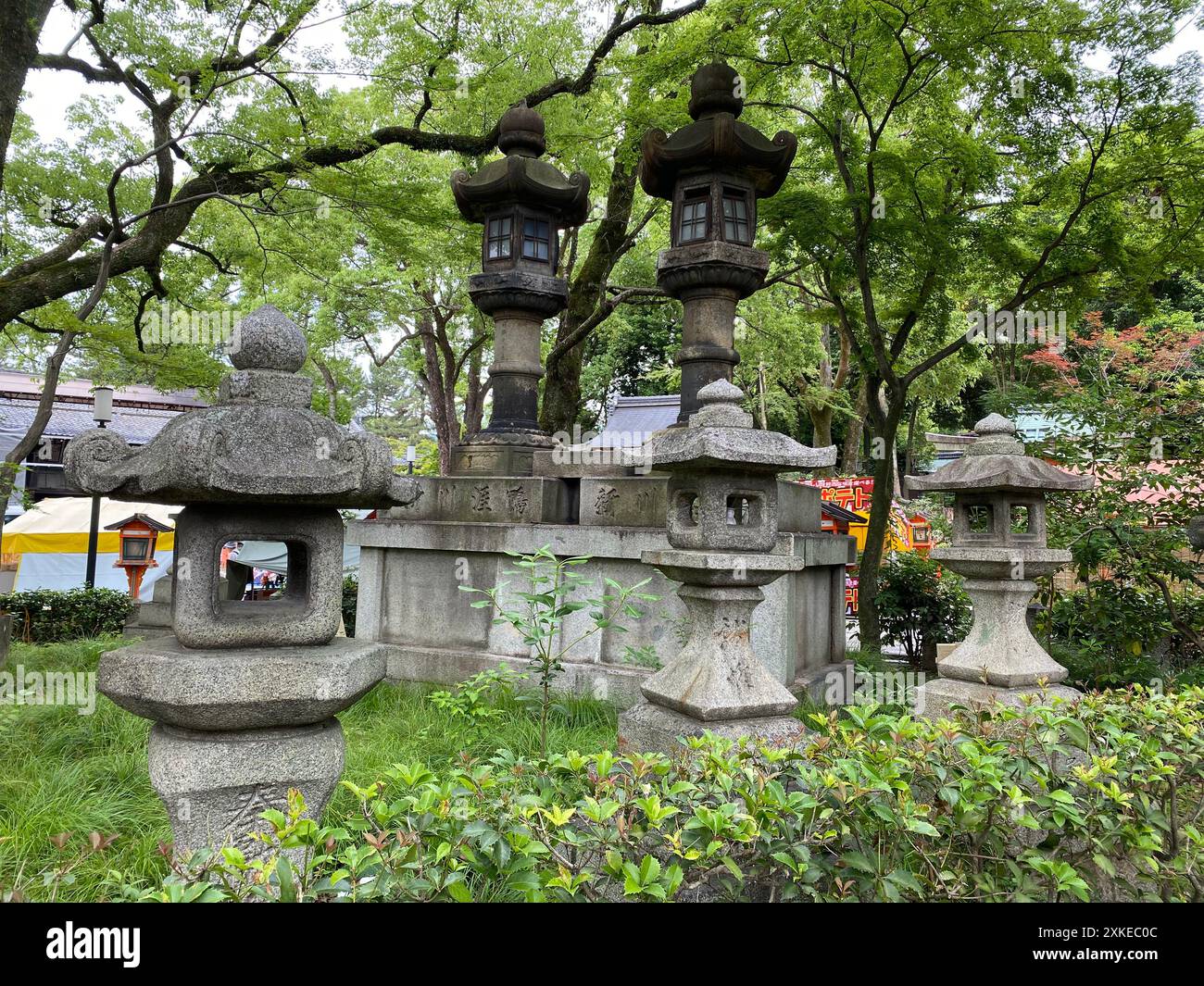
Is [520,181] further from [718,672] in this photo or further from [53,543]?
[53,543]

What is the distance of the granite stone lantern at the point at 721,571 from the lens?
3.81m

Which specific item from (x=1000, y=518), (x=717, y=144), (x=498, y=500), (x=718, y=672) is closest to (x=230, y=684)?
(x=718, y=672)

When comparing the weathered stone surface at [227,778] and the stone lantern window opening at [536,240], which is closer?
the weathered stone surface at [227,778]

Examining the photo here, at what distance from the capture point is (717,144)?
6434mm

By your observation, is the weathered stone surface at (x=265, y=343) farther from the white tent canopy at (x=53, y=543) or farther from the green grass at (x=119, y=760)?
the white tent canopy at (x=53, y=543)

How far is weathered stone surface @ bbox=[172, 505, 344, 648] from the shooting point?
283 cm

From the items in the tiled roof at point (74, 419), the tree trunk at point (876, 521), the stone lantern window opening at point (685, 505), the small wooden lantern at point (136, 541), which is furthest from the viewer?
the tiled roof at point (74, 419)

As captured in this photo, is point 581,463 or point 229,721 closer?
point 229,721

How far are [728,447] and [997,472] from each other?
246cm

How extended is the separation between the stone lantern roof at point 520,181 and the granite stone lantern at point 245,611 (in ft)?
16.1

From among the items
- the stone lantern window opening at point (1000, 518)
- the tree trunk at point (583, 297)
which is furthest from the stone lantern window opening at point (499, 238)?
the stone lantern window opening at point (1000, 518)

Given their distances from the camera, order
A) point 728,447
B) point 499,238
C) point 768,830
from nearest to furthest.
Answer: point 768,830 < point 728,447 < point 499,238

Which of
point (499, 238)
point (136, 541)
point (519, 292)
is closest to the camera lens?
point (519, 292)

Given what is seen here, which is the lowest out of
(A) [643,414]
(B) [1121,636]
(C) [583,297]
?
(B) [1121,636]
